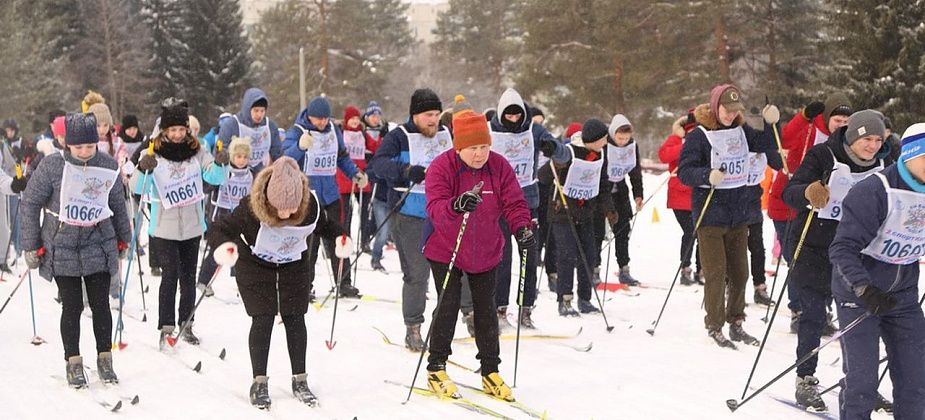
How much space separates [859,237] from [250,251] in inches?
129

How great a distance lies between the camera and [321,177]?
9117mm

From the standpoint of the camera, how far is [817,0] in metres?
27.8

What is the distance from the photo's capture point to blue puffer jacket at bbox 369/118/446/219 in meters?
6.91

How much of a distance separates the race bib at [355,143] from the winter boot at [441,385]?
731 centimetres

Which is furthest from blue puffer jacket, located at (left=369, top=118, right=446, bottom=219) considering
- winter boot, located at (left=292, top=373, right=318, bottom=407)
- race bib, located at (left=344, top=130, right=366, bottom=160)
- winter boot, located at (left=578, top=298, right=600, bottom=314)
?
race bib, located at (left=344, top=130, right=366, bottom=160)

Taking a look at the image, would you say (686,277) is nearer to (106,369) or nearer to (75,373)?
(106,369)

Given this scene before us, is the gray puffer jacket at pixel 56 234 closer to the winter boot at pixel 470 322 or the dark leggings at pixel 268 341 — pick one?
the dark leggings at pixel 268 341

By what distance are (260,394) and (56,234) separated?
171cm

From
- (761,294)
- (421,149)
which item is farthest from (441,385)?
(761,294)

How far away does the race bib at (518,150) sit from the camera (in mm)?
7570

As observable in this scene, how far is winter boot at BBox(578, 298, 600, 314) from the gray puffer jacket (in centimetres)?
423

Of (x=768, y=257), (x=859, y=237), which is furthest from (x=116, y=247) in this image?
(x=768, y=257)

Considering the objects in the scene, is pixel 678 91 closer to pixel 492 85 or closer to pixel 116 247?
pixel 492 85

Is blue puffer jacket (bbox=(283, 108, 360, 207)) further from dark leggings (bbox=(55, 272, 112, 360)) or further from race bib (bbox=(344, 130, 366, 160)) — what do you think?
race bib (bbox=(344, 130, 366, 160))
